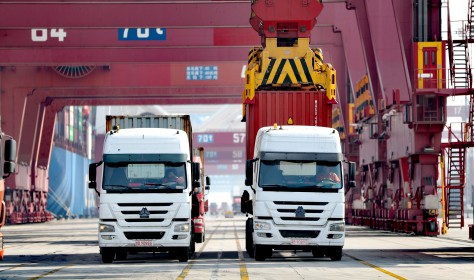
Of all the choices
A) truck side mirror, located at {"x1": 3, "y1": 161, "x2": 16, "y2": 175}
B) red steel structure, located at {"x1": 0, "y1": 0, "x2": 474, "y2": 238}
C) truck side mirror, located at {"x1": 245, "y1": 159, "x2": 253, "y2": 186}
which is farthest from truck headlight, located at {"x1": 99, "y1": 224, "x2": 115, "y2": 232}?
red steel structure, located at {"x1": 0, "y1": 0, "x2": 474, "y2": 238}

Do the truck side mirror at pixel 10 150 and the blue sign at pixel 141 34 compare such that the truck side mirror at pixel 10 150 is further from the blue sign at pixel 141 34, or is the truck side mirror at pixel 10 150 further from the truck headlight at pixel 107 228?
the blue sign at pixel 141 34

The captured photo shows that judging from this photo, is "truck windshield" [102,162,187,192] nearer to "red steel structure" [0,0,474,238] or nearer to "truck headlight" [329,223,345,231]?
"truck headlight" [329,223,345,231]

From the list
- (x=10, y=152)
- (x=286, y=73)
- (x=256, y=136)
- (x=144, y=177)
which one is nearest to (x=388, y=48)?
(x=286, y=73)

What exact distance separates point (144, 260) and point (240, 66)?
42.9m

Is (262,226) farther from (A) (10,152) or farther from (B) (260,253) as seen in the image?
(A) (10,152)

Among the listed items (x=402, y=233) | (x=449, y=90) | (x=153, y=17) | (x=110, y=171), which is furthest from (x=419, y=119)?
(x=110, y=171)

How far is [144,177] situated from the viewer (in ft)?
80.0

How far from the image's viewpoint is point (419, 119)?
45.6 meters

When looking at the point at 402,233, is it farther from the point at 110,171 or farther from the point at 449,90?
the point at 110,171

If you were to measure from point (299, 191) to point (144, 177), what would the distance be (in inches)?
146

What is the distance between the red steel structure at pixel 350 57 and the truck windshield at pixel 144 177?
11513 mm

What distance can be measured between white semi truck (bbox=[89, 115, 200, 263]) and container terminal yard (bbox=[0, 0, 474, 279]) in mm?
35

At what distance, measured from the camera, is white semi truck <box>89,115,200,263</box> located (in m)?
24.0

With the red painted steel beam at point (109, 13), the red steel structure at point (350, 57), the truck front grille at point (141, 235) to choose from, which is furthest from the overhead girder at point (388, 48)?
the truck front grille at point (141, 235)
